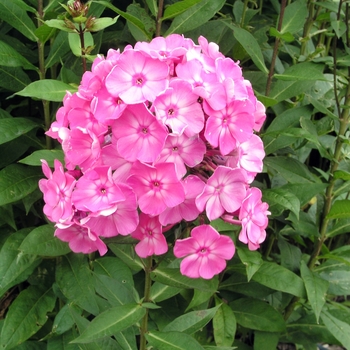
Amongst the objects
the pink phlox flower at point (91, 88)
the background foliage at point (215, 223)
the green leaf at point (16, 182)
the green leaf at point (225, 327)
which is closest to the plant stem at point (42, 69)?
the background foliage at point (215, 223)

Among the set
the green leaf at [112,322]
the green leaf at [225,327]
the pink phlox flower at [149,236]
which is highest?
the pink phlox flower at [149,236]

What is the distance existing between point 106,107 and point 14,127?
2.21ft

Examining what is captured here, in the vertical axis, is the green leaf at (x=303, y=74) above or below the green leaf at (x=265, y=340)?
above

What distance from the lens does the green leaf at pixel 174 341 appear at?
1093mm

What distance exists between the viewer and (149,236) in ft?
3.21

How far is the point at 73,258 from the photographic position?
1.53 meters

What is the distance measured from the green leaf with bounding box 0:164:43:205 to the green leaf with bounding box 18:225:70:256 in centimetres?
13

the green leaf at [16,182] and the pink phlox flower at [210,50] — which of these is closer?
the pink phlox flower at [210,50]

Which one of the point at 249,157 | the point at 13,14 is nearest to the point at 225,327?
the point at 249,157

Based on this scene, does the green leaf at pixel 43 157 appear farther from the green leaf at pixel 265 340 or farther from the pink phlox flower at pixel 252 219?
the green leaf at pixel 265 340

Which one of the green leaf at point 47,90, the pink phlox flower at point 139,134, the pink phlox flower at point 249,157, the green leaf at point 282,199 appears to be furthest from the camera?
the green leaf at point 282,199

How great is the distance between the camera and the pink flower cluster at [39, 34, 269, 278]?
872 mm

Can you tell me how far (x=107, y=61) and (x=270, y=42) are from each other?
1.17 metres

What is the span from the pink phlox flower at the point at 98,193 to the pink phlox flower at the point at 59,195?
0.04 metres
